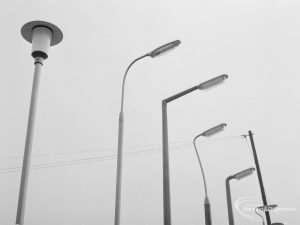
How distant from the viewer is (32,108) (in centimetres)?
563

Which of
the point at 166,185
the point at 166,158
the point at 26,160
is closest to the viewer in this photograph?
the point at 26,160

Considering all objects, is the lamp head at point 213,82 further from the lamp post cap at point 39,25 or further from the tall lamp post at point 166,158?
the lamp post cap at point 39,25

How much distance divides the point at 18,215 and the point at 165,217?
343cm

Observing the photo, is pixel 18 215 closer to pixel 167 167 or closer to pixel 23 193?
pixel 23 193

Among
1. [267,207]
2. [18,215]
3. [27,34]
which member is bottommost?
[18,215]

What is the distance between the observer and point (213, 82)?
30.7 feet

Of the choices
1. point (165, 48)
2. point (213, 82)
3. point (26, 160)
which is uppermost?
point (165, 48)

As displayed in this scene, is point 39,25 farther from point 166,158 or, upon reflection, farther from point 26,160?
point 166,158

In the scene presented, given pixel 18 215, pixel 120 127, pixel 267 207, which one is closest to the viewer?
pixel 18 215

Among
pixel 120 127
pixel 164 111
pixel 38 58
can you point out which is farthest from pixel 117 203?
pixel 38 58

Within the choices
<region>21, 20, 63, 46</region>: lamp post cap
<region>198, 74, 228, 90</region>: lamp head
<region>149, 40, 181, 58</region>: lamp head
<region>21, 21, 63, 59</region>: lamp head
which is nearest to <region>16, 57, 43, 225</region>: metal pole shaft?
<region>21, 21, 63, 59</region>: lamp head

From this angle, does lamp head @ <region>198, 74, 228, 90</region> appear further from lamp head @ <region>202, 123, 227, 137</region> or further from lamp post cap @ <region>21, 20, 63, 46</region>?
lamp post cap @ <region>21, 20, 63, 46</region>

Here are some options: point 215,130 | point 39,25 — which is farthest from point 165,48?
point 39,25

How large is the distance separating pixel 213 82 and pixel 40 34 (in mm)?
4723
